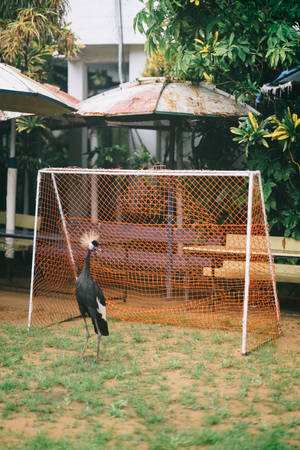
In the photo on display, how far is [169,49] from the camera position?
30.5ft

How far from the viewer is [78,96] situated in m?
12.6

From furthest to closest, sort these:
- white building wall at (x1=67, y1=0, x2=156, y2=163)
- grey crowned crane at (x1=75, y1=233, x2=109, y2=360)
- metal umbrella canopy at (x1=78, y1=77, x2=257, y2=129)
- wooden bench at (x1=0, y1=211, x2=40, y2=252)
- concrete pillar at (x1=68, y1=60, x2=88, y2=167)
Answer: concrete pillar at (x1=68, y1=60, x2=88, y2=167)
white building wall at (x1=67, y1=0, x2=156, y2=163)
wooden bench at (x1=0, y1=211, x2=40, y2=252)
metal umbrella canopy at (x1=78, y1=77, x2=257, y2=129)
grey crowned crane at (x1=75, y1=233, x2=109, y2=360)

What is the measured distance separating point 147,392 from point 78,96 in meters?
8.97

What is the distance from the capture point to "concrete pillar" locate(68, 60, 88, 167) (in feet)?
41.5

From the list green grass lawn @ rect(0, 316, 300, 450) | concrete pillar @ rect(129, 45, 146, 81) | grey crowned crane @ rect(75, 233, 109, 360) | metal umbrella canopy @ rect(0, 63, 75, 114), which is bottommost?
green grass lawn @ rect(0, 316, 300, 450)

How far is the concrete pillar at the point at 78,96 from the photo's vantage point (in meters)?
12.7

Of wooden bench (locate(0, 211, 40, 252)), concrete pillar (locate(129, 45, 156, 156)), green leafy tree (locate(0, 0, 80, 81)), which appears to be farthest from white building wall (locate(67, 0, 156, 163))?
wooden bench (locate(0, 211, 40, 252))

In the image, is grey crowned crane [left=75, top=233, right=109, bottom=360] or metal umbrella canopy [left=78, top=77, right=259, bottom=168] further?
metal umbrella canopy [left=78, top=77, right=259, bottom=168]

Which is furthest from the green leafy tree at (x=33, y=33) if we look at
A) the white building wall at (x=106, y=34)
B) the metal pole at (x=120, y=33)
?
the metal pole at (x=120, y=33)

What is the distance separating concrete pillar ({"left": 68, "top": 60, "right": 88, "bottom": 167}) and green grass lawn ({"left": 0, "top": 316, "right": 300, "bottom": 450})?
672 cm

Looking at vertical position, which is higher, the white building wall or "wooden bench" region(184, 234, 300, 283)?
the white building wall

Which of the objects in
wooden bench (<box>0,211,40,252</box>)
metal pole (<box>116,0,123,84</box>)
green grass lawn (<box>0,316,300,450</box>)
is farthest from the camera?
metal pole (<box>116,0,123,84</box>)

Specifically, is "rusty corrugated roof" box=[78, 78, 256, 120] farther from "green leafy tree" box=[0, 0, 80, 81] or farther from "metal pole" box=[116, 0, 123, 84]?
"metal pole" box=[116, 0, 123, 84]

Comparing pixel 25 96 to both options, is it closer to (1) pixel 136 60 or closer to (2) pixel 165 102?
(2) pixel 165 102
